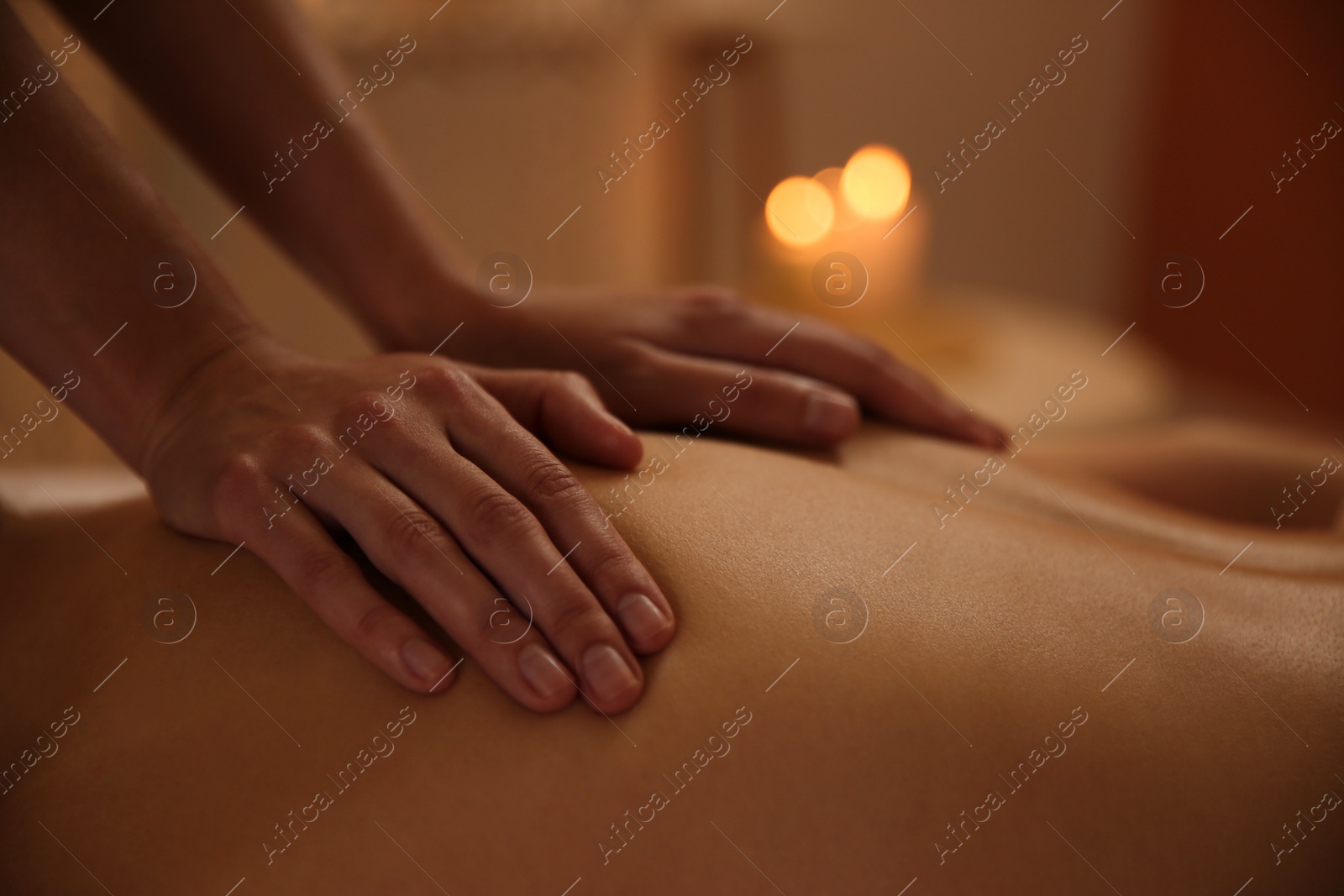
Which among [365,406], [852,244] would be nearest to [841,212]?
[852,244]

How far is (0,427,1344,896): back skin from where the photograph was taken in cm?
44

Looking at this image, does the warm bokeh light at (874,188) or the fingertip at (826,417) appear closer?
the fingertip at (826,417)

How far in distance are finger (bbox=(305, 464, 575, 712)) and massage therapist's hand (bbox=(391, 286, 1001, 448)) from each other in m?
0.29

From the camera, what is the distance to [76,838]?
0.46 meters

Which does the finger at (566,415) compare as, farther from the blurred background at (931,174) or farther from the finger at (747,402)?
the blurred background at (931,174)

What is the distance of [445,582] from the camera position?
49cm

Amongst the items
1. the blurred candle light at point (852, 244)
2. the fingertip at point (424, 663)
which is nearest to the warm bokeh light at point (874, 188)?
the blurred candle light at point (852, 244)

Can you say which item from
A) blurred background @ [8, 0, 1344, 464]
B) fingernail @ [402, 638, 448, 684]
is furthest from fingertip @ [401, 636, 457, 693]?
blurred background @ [8, 0, 1344, 464]

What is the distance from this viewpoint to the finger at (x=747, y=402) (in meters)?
0.73

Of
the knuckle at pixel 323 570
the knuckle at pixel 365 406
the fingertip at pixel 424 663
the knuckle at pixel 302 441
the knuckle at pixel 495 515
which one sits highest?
the knuckle at pixel 302 441

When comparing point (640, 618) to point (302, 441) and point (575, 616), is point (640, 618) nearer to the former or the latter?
point (575, 616)

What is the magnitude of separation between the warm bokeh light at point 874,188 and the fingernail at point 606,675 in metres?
1.41

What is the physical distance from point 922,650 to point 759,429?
282 millimetres

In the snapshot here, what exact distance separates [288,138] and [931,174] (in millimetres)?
2437
